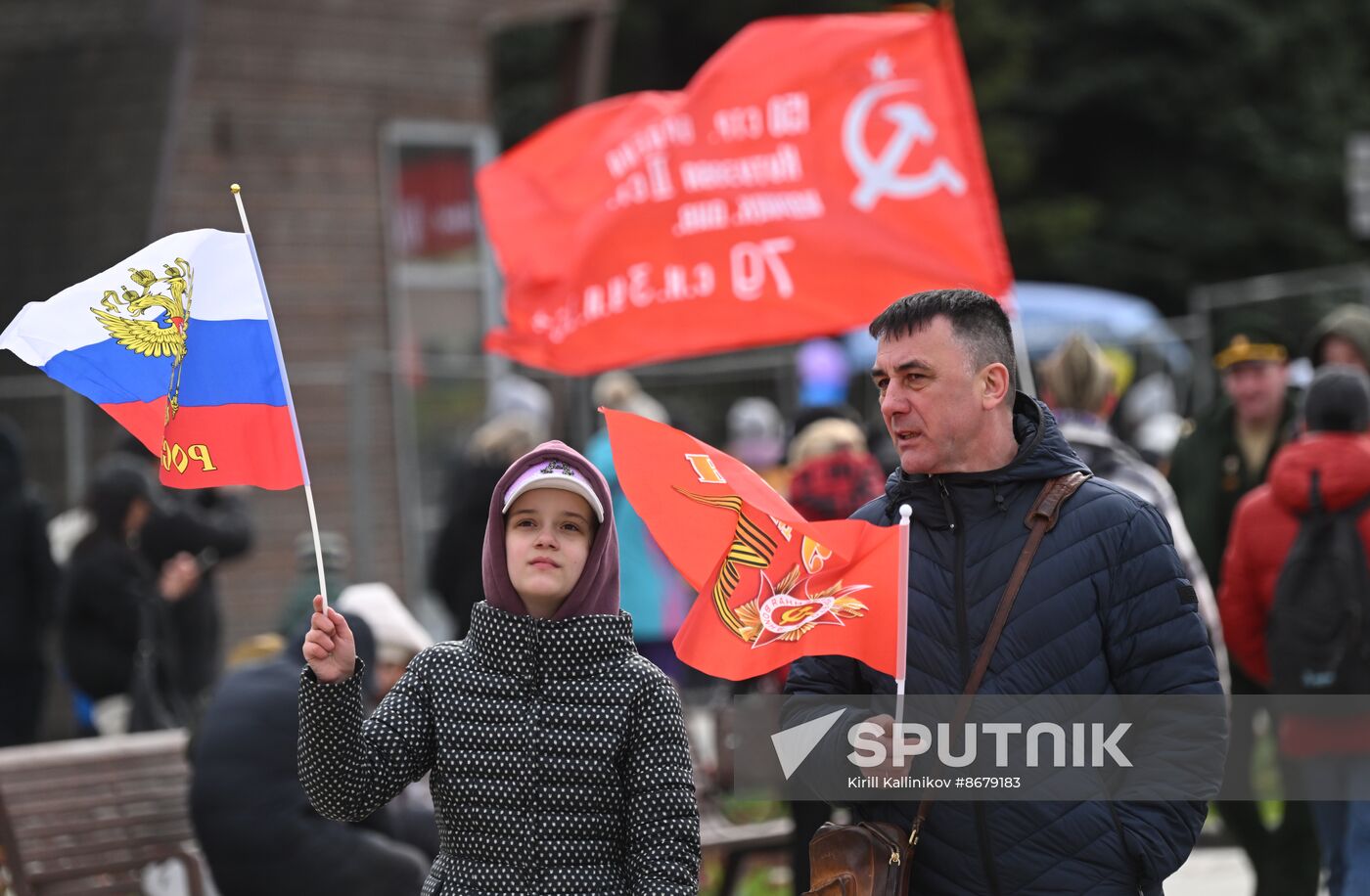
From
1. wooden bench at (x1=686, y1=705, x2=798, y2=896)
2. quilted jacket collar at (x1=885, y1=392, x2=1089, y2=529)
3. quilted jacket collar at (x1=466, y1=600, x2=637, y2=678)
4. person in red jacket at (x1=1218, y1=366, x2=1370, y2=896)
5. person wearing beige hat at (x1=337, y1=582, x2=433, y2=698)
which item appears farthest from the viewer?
wooden bench at (x1=686, y1=705, x2=798, y2=896)

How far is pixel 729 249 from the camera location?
796 centimetres

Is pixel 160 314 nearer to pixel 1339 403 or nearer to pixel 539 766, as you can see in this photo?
pixel 539 766

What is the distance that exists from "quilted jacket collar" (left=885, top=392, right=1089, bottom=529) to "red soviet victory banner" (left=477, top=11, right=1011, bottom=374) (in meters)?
3.60

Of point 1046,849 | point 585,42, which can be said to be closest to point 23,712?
point 1046,849

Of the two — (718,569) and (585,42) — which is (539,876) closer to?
(718,569)

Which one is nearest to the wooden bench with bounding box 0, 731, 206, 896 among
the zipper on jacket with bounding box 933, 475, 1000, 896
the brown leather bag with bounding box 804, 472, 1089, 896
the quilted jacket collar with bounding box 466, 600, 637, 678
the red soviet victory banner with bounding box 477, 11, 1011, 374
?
the red soviet victory banner with bounding box 477, 11, 1011, 374

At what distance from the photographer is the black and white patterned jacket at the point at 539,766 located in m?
4.07

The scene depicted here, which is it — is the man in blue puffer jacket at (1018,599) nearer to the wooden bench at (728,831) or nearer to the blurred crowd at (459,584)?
the blurred crowd at (459,584)

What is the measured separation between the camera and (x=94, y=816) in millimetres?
6648

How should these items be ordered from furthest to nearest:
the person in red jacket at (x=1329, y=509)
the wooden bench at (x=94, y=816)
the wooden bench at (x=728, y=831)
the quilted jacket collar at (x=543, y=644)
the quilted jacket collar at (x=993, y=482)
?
the wooden bench at (x=728, y=831) → the wooden bench at (x=94, y=816) → the person in red jacket at (x=1329, y=509) → the quilted jacket collar at (x=543, y=644) → the quilted jacket collar at (x=993, y=482)

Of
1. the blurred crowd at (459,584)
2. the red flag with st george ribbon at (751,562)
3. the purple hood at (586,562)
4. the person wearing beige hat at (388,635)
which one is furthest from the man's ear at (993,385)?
the person wearing beige hat at (388,635)

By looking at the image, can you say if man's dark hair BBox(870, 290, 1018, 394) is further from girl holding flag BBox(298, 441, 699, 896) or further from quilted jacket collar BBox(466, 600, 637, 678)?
quilted jacket collar BBox(466, 600, 637, 678)

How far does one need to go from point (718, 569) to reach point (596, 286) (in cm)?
389

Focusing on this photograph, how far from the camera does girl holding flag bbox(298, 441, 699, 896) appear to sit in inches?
160
